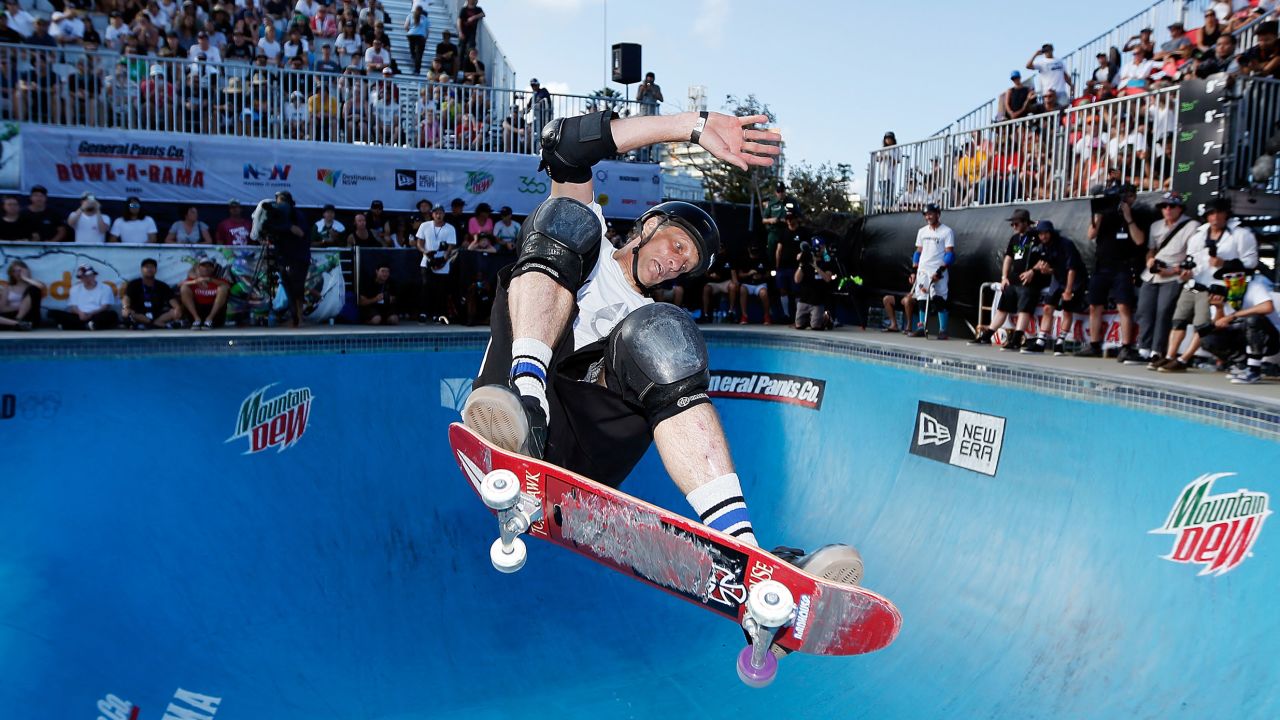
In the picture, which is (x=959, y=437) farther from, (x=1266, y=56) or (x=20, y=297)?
A: (x=20, y=297)

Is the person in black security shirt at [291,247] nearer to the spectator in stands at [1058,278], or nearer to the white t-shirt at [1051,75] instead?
the spectator in stands at [1058,278]

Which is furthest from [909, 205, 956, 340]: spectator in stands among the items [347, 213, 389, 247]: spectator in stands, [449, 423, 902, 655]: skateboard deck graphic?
[449, 423, 902, 655]: skateboard deck graphic

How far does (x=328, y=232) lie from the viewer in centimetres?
1341

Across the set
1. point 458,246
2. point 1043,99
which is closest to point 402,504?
point 458,246

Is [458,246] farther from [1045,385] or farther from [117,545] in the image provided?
[1045,385]

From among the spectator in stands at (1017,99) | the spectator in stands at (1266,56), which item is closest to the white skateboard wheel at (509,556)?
the spectator in stands at (1266,56)

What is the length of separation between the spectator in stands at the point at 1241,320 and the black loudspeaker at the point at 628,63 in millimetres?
13087

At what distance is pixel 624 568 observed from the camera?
12.8ft

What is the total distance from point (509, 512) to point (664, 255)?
53.0 inches

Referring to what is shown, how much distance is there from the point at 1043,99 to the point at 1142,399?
9816 mm

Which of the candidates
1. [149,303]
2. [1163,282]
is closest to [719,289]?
[1163,282]

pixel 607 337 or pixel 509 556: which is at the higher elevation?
pixel 607 337

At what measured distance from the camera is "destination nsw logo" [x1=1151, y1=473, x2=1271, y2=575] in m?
5.08

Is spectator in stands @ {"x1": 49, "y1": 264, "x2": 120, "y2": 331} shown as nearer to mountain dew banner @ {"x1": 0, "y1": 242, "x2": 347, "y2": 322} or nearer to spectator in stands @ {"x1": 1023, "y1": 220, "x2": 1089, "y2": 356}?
mountain dew banner @ {"x1": 0, "y1": 242, "x2": 347, "y2": 322}
